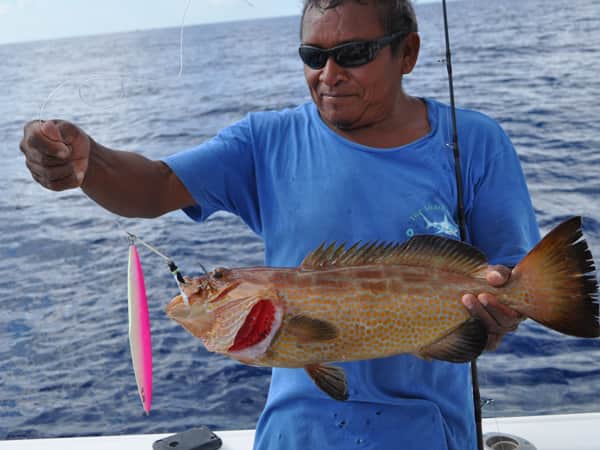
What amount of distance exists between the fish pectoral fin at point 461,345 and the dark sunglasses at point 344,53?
31.4 inches

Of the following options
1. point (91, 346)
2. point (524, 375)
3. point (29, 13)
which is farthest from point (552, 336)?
point (29, 13)

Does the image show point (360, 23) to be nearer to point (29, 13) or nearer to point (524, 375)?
point (29, 13)

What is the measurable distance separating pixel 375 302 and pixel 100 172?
2.68ft

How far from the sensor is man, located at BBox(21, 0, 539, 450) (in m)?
2.12

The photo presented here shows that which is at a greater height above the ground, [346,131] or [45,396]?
[346,131]

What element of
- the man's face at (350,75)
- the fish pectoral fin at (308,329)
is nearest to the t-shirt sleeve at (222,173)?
the man's face at (350,75)

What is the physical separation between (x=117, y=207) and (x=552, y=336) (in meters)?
5.77

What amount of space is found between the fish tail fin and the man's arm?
1.01m

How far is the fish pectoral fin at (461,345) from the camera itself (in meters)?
1.85

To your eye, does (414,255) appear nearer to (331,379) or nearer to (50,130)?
(331,379)

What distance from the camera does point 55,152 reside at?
5.32ft

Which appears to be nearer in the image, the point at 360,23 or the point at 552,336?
the point at 360,23

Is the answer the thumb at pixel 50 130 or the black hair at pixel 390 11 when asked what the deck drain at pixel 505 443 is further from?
the thumb at pixel 50 130

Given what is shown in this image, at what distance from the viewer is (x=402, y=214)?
213cm
